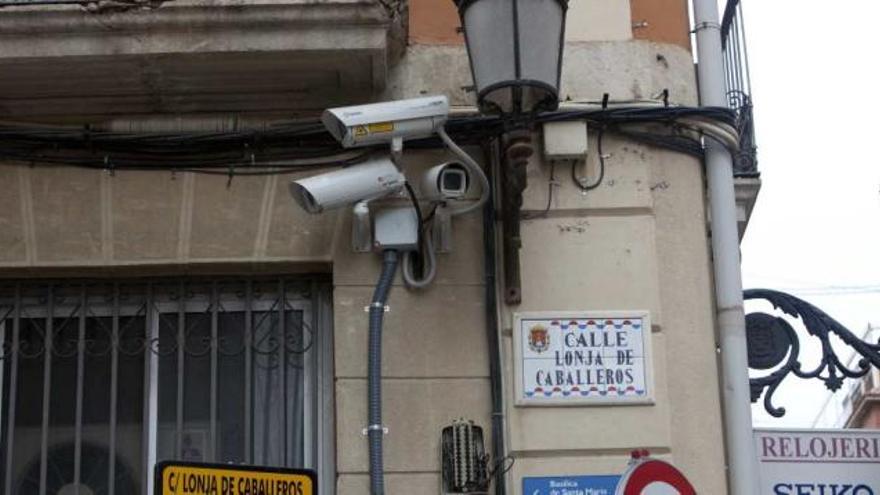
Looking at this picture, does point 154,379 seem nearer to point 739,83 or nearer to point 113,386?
point 113,386

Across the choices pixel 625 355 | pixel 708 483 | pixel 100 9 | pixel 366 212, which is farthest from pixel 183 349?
pixel 708 483

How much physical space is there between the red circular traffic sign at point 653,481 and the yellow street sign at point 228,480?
4.06 ft

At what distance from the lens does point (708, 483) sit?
6.07 metres

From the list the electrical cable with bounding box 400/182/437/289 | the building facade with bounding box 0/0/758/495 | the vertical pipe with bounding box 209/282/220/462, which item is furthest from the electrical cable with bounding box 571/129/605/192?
the vertical pipe with bounding box 209/282/220/462

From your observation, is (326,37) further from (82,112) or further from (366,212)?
(82,112)

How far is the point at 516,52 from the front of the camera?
5570 millimetres

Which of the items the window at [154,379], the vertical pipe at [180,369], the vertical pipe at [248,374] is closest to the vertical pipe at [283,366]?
the window at [154,379]

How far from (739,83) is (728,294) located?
150 cm

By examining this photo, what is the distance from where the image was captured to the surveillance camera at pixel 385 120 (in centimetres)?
585

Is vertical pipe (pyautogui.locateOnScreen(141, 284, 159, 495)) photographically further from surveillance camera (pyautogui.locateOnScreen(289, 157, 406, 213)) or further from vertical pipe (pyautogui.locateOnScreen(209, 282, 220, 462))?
surveillance camera (pyautogui.locateOnScreen(289, 157, 406, 213))

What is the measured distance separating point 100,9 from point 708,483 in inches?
127

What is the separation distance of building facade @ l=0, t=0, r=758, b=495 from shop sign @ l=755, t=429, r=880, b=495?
800 mm

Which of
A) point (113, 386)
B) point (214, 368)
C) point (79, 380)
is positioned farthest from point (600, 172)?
point (79, 380)

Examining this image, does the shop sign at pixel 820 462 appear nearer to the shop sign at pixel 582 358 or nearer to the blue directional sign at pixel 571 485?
the shop sign at pixel 582 358
